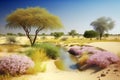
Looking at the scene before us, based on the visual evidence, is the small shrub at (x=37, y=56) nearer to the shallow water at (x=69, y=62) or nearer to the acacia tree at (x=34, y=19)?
the shallow water at (x=69, y=62)

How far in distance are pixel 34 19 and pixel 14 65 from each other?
16619mm

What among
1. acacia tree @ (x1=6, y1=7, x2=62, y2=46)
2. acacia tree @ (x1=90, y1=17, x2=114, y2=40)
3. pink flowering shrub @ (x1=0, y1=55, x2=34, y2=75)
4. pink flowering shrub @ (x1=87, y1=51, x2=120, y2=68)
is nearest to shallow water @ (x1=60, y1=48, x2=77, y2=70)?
pink flowering shrub @ (x1=87, y1=51, x2=120, y2=68)

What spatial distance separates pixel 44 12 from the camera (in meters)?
24.1

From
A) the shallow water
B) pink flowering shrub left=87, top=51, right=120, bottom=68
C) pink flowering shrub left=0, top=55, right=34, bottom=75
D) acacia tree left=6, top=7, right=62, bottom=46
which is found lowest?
the shallow water

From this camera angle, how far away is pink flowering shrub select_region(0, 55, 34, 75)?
7000 millimetres

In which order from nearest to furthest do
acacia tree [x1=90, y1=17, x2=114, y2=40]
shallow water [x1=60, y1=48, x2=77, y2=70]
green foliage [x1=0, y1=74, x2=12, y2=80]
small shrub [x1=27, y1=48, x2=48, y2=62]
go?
green foliage [x1=0, y1=74, x2=12, y2=80] → small shrub [x1=27, y1=48, x2=48, y2=62] → shallow water [x1=60, y1=48, x2=77, y2=70] → acacia tree [x1=90, y1=17, x2=114, y2=40]

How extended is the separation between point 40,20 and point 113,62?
49.8 feet

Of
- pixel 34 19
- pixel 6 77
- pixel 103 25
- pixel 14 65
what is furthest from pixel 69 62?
pixel 103 25

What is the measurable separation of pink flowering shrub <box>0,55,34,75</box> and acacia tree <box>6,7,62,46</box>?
52.3ft

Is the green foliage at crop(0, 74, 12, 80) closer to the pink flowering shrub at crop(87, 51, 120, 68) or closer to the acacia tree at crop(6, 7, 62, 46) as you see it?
the pink flowering shrub at crop(87, 51, 120, 68)

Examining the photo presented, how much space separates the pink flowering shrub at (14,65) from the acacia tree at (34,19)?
52.3 feet

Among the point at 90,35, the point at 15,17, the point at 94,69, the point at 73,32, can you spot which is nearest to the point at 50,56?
the point at 94,69

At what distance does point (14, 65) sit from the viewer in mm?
7078

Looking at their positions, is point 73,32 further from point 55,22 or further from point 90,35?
point 55,22
